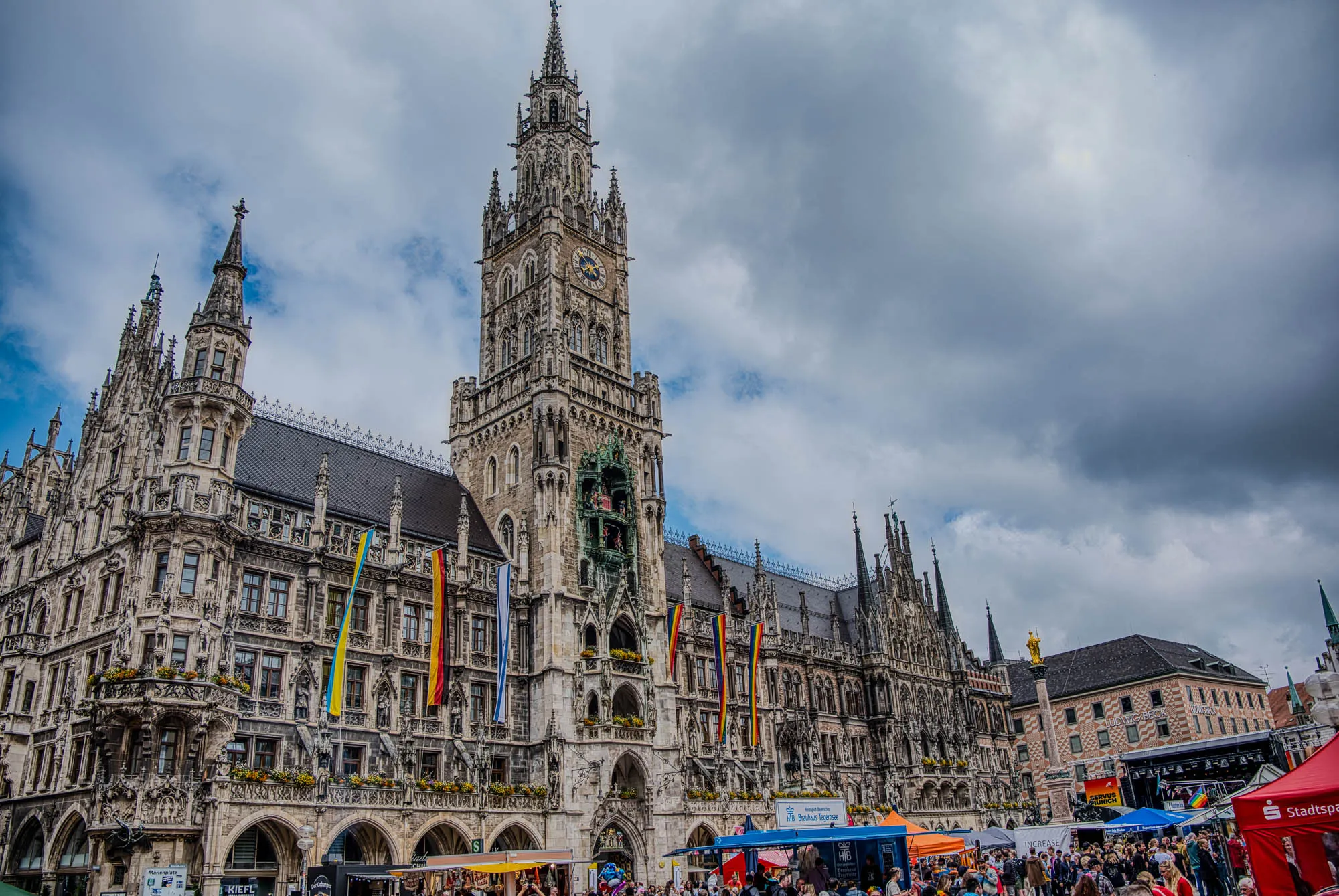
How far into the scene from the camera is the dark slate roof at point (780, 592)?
63094 mm

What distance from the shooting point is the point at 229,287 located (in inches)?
1687

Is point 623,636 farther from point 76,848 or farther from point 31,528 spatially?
point 31,528

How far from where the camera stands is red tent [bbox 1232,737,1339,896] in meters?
13.2

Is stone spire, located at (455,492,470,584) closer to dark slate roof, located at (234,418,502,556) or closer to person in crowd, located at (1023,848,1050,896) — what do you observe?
dark slate roof, located at (234,418,502,556)

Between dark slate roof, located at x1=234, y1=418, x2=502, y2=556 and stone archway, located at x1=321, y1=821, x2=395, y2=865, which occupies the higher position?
dark slate roof, located at x1=234, y1=418, x2=502, y2=556

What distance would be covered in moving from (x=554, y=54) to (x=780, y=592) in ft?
137

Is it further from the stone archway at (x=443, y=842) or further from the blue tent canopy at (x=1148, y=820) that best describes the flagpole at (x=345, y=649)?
the blue tent canopy at (x=1148, y=820)

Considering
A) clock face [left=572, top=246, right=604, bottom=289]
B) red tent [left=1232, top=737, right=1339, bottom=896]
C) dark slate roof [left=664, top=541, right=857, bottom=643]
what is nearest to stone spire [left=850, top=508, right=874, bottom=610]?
dark slate roof [left=664, top=541, right=857, bottom=643]

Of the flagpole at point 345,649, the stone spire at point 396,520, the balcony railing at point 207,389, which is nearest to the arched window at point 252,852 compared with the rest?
the flagpole at point 345,649

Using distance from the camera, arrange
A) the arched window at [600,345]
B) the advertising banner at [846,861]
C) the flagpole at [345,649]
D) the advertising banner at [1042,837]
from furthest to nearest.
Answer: the arched window at [600,345]
the advertising banner at [1042,837]
the flagpole at [345,649]
the advertising banner at [846,861]

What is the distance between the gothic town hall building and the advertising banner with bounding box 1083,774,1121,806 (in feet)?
43.2

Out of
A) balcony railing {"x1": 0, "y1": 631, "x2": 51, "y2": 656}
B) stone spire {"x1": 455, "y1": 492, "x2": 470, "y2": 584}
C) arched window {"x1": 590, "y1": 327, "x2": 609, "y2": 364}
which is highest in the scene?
arched window {"x1": 590, "y1": 327, "x2": 609, "y2": 364}

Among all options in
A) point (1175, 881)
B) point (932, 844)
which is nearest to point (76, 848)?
point (932, 844)

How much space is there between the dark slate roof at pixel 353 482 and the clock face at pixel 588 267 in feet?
49.8
